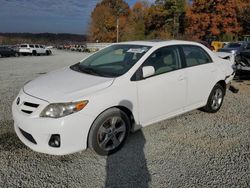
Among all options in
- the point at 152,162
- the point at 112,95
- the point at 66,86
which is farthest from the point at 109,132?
the point at 66,86

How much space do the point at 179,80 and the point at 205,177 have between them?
5.82ft

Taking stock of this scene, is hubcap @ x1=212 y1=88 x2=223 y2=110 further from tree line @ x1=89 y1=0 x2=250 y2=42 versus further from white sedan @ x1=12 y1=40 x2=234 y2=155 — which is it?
tree line @ x1=89 y1=0 x2=250 y2=42

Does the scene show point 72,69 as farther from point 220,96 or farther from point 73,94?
point 220,96

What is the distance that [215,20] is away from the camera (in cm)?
4300

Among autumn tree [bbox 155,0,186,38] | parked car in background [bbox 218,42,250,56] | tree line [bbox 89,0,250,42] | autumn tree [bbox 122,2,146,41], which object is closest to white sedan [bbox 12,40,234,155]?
parked car in background [bbox 218,42,250,56]

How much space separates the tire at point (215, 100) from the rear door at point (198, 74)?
16 centimetres

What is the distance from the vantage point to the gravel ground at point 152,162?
10.0 feet

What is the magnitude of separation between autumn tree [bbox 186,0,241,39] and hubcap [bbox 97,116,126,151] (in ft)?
143

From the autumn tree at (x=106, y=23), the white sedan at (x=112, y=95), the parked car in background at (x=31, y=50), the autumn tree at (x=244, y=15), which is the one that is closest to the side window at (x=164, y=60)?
the white sedan at (x=112, y=95)

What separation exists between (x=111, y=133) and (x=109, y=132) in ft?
0.15

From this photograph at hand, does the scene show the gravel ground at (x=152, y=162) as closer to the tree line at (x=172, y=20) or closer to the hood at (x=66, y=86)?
the hood at (x=66, y=86)

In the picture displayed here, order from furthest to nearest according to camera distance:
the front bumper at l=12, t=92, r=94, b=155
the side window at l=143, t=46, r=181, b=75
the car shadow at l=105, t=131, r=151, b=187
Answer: the side window at l=143, t=46, r=181, b=75 → the front bumper at l=12, t=92, r=94, b=155 → the car shadow at l=105, t=131, r=151, b=187

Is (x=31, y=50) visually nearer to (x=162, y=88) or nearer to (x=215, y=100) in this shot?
(x=215, y=100)

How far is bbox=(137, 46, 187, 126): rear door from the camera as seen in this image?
394 centimetres
